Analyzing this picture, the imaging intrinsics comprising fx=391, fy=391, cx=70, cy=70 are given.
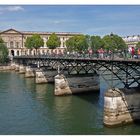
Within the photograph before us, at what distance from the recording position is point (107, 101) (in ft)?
102

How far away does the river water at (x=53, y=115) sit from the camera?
30031 millimetres

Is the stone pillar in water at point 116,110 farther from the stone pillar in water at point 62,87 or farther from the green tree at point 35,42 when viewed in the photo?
the green tree at point 35,42

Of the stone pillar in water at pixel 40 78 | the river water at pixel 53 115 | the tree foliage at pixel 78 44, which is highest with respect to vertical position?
the tree foliage at pixel 78 44

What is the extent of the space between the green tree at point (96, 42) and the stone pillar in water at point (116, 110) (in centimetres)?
8210

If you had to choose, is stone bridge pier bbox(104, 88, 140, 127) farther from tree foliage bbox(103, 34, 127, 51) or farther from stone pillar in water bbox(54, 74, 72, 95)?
tree foliage bbox(103, 34, 127, 51)

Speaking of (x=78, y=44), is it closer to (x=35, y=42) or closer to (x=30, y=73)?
(x=35, y=42)

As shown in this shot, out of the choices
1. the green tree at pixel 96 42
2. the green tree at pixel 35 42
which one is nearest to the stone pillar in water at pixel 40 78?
the green tree at pixel 96 42

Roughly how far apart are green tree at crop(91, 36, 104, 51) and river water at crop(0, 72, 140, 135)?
2506 inches

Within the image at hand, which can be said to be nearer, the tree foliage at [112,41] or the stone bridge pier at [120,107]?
the stone bridge pier at [120,107]

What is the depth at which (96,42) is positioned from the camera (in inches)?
4582

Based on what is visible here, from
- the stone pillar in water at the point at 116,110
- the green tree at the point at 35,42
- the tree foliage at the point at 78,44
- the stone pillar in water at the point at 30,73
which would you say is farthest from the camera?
the green tree at the point at 35,42

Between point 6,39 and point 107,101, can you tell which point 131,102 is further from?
point 6,39

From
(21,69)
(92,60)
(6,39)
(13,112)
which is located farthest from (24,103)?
(6,39)

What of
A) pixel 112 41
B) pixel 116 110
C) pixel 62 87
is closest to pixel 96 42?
pixel 112 41
